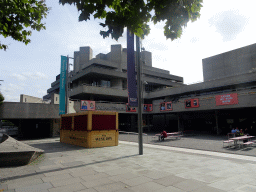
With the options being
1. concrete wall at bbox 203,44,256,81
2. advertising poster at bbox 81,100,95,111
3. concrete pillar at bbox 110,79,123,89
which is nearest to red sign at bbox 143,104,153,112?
concrete pillar at bbox 110,79,123,89

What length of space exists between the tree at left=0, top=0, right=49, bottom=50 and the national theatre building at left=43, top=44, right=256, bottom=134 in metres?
18.5

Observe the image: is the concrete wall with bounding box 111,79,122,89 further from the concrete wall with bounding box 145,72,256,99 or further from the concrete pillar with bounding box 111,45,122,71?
the concrete wall with bounding box 145,72,256,99

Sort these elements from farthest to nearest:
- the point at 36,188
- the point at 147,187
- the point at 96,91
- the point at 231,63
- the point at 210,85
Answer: the point at 231,63 → the point at 96,91 → the point at 210,85 → the point at 147,187 → the point at 36,188

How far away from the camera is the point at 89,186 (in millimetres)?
5539

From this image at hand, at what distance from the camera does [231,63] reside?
44.2m

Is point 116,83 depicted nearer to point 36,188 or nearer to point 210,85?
point 210,85

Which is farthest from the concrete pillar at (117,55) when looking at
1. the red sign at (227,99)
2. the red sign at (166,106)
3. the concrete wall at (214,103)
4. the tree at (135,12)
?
the tree at (135,12)

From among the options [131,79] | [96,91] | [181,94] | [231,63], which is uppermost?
[231,63]

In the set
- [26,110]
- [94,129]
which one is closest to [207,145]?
[94,129]

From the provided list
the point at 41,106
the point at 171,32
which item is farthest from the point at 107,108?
the point at 171,32

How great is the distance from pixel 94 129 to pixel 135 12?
1128 cm

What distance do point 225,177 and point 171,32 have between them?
5152mm

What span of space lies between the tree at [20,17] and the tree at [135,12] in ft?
12.5

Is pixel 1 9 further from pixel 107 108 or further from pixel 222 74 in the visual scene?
pixel 222 74
